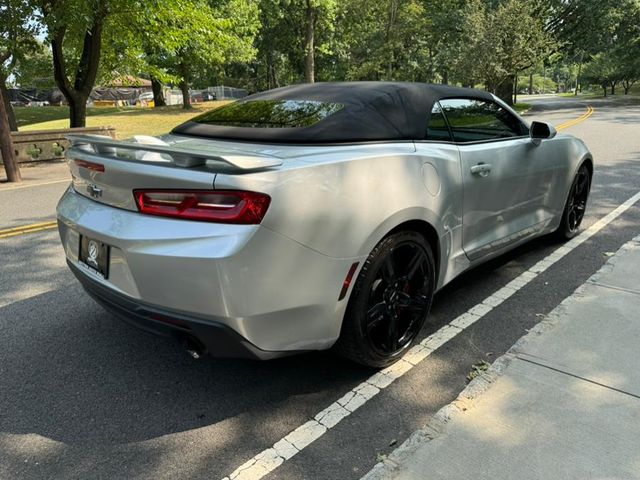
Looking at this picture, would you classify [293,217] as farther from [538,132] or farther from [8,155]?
[8,155]

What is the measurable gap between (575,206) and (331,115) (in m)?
3.39

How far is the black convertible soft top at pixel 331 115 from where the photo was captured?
281 cm

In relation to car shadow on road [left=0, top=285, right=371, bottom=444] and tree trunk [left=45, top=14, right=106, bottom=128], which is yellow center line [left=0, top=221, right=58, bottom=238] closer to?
car shadow on road [left=0, top=285, right=371, bottom=444]

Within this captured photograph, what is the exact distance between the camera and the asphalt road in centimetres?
228

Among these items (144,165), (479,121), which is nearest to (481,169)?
(479,121)

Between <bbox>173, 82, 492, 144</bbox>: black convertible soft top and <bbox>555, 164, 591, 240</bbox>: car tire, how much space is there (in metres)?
2.03

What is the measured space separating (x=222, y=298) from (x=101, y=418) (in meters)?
0.99

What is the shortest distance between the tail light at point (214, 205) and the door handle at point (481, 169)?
171 cm

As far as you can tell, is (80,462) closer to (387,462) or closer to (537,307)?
(387,462)

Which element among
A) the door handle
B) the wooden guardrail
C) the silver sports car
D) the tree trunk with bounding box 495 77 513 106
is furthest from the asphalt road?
the tree trunk with bounding box 495 77 513 106

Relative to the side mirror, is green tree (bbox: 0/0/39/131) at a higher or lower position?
higher

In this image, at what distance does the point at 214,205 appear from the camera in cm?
221

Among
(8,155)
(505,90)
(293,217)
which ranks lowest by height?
(293,217)

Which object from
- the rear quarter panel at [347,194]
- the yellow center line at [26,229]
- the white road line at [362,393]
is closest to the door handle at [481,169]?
the rear quarter panel at [347,194]
